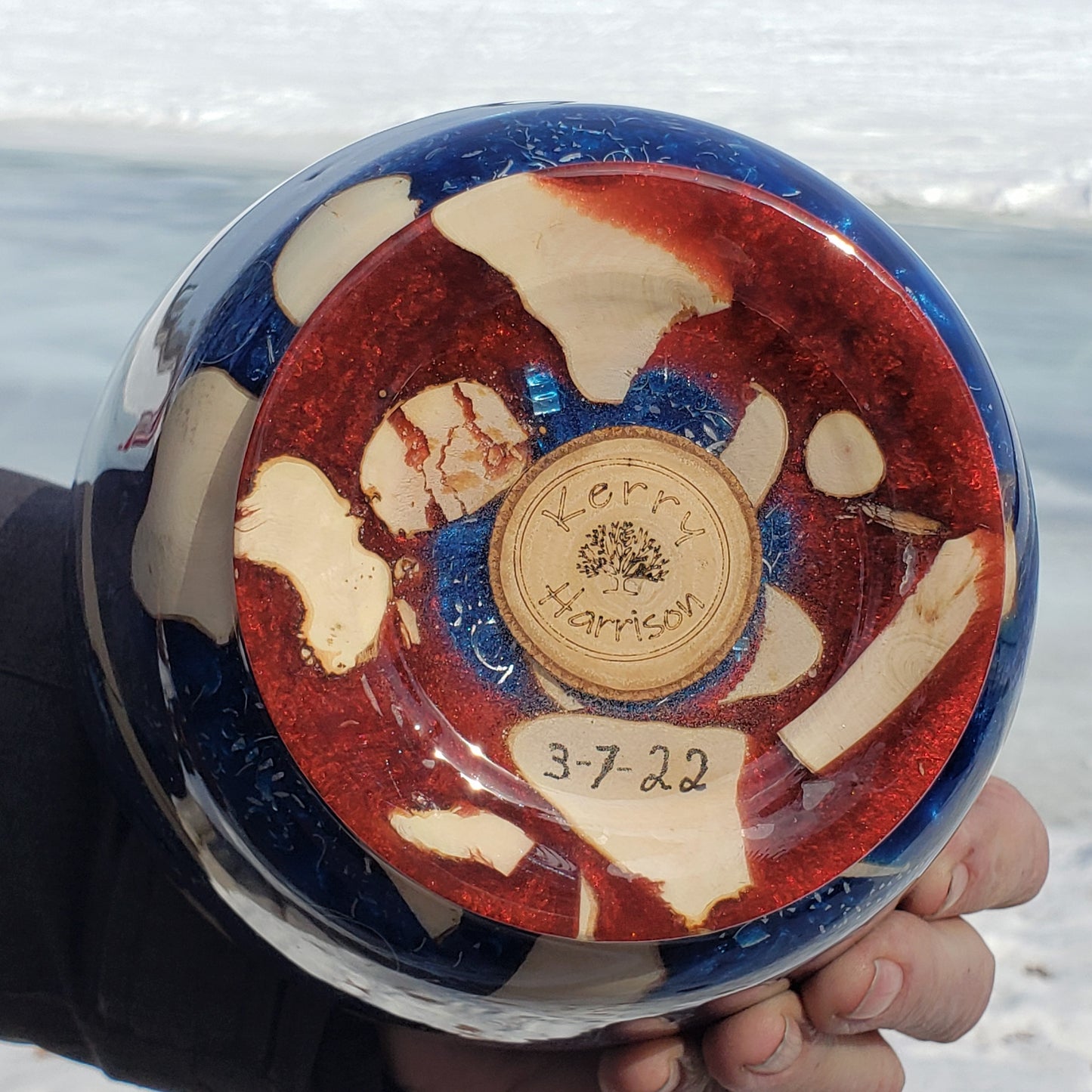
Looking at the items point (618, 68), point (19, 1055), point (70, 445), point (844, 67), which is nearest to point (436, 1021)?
point (19, 1055)

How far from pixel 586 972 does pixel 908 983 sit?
227 mm

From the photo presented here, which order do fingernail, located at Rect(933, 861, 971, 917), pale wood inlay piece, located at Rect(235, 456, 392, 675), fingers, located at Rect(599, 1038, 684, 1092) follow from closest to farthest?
pale wood inlay piece, located at Rect(235, 456, 392, 675) → fingers, located at Rect(599, 1038, 684, 1092) → fingernail, located at Rect(933, 861, 971, 917)

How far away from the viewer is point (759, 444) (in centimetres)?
43

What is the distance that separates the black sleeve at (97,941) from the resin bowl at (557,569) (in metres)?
0.09

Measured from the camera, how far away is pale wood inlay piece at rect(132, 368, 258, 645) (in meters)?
0.40

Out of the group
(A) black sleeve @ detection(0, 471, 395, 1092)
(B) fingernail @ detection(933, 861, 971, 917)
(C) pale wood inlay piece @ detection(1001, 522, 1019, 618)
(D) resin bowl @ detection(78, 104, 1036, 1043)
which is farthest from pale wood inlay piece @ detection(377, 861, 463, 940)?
(B) fingernail @ detection(933, 861, 971, 917)

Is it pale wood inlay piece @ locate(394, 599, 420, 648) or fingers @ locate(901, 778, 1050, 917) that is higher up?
pale wood inlay piece @ locate(394, 599, 420, 648)

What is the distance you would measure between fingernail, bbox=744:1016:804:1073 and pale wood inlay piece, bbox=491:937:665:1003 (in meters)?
0.13

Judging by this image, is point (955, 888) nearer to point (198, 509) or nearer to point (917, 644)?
point (917, 644)

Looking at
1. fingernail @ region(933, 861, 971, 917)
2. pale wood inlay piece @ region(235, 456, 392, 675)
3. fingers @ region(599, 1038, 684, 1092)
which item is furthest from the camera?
fingernail @ region(933, 861, 971, 917)

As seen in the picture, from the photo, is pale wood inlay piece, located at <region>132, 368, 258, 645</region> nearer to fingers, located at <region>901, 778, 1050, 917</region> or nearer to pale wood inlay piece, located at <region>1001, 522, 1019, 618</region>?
pale wood inlay piece, located at <region>1001, 522, 1019, 618</region>

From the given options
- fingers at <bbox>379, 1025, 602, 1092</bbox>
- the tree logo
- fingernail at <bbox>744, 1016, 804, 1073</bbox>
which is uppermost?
the tree logo

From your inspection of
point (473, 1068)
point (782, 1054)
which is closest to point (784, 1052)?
point (782, 1054)

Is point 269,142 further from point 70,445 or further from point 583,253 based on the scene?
point 583,253
